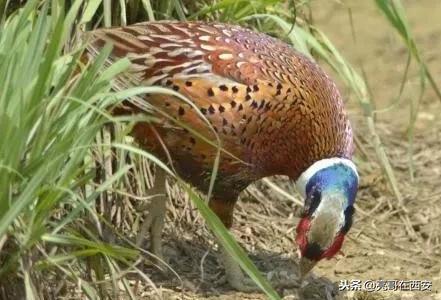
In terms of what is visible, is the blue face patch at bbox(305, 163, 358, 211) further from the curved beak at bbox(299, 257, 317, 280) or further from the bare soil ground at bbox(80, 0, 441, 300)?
the bare soil ground at bbox(80, 0, 441, 300)

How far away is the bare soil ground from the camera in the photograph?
14.4 feet

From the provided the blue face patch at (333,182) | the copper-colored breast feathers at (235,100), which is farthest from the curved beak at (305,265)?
the copper-colored breast feathers at (235,100)

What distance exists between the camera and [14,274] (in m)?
3.43

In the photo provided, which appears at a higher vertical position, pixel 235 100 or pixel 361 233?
pixel 235 100

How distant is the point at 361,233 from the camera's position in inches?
197

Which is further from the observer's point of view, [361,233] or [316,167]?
[361,233]

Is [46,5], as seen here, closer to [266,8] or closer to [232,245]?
[232,245]

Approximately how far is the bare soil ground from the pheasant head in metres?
0.32

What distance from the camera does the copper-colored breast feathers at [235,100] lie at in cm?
411

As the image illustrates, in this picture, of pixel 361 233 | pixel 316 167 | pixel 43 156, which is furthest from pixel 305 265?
pixel 43 156

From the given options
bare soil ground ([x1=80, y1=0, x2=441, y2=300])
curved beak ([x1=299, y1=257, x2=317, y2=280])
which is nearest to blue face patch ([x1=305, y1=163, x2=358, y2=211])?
curved beak ([x1=299, y1=257, x2=317, y2=280])

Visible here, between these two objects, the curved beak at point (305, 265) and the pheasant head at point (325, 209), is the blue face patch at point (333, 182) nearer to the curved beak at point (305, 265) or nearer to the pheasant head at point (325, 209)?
the pheasant head at point (325, 209)

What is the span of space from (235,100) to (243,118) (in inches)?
2.6

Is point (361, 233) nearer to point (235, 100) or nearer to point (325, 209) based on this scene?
point (325, 209)
